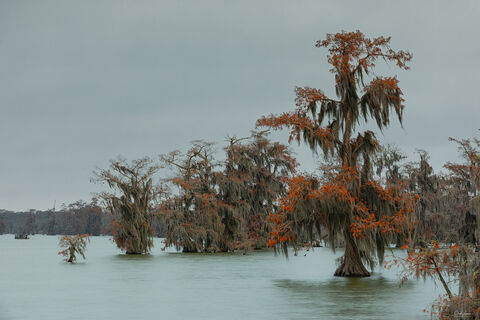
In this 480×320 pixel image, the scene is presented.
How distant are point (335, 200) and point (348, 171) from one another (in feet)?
5.33

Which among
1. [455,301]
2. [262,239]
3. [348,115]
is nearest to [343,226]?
[348,115]

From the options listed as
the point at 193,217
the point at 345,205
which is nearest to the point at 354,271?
the point at 345,205

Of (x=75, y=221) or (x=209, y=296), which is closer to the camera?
(x=209, y=296)

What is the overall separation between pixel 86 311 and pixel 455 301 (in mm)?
7067

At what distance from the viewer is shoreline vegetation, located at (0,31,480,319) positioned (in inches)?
531

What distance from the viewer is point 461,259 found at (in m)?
8.48

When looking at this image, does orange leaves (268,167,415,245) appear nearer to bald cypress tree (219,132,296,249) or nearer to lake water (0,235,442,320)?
lake water (0,235,442,320)

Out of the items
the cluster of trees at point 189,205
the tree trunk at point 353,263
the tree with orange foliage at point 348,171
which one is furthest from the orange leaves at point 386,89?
the cluster of trees at point 189,205

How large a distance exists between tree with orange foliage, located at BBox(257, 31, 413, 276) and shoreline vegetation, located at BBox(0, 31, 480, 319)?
0.03 m

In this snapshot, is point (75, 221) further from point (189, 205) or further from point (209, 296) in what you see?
point (209, 296)

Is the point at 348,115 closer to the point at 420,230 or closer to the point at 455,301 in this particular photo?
the point at 455,301

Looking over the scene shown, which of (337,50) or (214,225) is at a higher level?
(337,50)

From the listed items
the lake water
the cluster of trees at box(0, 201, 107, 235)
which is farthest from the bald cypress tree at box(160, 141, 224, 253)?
the cluster of trees at box(0, 201, 107, 235)

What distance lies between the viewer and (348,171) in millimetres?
17750
